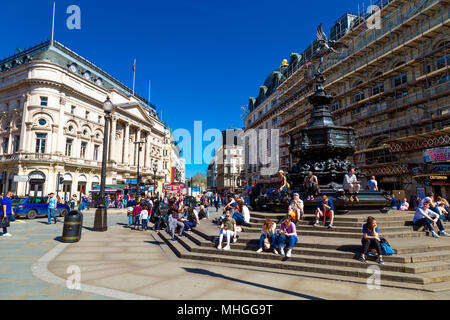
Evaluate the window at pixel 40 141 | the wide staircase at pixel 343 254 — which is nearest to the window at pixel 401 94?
the wide staircase at pixel 343 254

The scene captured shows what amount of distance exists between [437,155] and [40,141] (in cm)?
4646

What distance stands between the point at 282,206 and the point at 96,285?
7230 mm

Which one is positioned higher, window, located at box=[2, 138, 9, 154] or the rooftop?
the rooftop

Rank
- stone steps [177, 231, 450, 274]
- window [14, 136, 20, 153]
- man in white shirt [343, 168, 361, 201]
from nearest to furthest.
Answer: stone steps [177, 231, 450, 274] → man in white shirt [343, 168, 361, 201] → window [14, 136, 20, 153]

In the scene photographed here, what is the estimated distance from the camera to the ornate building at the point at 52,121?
38.3 meters

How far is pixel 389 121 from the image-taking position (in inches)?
1029

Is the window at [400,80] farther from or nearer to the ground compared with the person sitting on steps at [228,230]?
farther from the ground

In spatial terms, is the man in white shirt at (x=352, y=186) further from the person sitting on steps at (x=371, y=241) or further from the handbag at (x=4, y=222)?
the handbag at (x=4, y=222)

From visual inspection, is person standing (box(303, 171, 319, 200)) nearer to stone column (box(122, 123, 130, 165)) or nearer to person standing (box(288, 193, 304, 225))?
person standing (box(288, 193, 304, 225))

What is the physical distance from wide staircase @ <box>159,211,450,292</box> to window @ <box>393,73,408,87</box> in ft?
67.6

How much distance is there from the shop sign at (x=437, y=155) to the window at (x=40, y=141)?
45.5 meters

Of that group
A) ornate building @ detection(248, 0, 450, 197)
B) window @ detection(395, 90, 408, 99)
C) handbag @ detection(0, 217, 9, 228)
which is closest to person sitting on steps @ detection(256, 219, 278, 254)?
handbag @ detection(0, 217, 9, 228)

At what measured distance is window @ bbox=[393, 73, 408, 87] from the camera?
24844 mm
